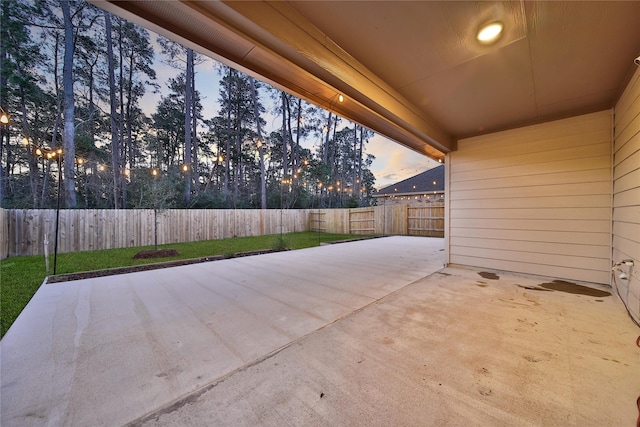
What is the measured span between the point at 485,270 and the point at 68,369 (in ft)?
17.5

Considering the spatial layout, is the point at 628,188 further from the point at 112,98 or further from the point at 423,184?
the point at 112,98

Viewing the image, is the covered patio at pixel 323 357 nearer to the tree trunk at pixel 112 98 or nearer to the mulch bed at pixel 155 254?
the mulch bed at pixel 155 254

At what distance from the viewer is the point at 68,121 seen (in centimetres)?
821

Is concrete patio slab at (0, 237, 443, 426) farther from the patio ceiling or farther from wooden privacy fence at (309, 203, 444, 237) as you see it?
wooden privacy fence at (309, 203, 444, 237)

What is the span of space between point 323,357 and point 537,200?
414cm

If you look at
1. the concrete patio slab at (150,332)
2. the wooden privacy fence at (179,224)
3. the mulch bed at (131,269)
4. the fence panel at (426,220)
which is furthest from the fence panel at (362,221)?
the concrete patio slab at (150,332)

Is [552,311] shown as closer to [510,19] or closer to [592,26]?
[592,26]

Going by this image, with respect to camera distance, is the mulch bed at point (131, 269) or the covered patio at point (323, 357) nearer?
the covered patio at point (323, 357)

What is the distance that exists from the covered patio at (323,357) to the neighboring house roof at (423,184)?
14.4 m

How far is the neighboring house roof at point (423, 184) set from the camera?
16614 millimetres

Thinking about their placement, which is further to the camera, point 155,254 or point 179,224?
point 179,224

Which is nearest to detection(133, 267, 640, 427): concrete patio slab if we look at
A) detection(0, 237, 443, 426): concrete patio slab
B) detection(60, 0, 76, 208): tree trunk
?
detection(0, 237, 443, 426): concrete patio slab

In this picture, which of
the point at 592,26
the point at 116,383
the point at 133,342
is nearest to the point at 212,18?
the point at 116,383

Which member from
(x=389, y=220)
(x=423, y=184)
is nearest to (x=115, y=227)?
(x=389, y=220)
